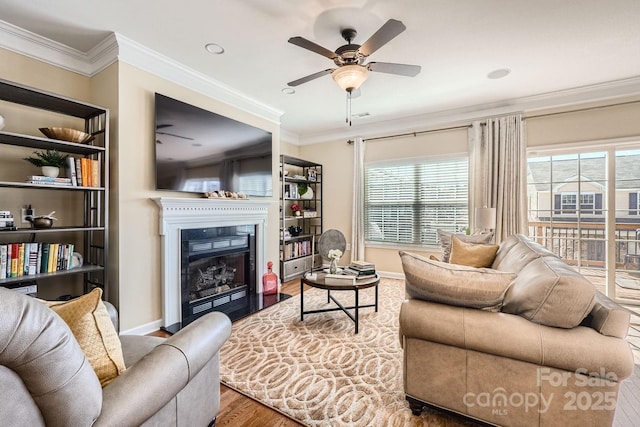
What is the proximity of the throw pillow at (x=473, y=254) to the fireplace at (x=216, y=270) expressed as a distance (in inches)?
95.7

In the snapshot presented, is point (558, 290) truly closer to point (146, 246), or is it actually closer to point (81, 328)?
point (81, 328)

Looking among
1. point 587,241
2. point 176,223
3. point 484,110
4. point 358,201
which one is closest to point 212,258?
point 176,223

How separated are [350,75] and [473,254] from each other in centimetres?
217

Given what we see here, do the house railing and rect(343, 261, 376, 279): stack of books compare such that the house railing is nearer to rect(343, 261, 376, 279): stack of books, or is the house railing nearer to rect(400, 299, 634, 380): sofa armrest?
rect(343, 261, 376, 279): stack of books

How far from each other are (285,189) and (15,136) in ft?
10.7

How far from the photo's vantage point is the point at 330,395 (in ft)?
5.95

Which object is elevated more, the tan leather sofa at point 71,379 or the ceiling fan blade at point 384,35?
the ceiling fan blade at point 384,35

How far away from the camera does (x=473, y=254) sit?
117 inches

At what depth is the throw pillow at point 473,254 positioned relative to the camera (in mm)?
2939

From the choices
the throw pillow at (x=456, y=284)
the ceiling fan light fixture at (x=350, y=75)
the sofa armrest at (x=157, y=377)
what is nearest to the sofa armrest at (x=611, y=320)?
the throw pillow at (x=456, y=284)

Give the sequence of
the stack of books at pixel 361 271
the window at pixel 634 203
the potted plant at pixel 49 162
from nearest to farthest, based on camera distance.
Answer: the potted plant at pixel 49 162 < the stack of books at pixel 361 271 < the window at pixel 634 203

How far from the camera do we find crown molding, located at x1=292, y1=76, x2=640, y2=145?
3.34m

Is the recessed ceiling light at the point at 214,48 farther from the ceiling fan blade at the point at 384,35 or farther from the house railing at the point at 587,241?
the house railing at the point at 587,241

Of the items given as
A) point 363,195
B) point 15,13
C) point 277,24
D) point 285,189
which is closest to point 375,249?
point 363,195
